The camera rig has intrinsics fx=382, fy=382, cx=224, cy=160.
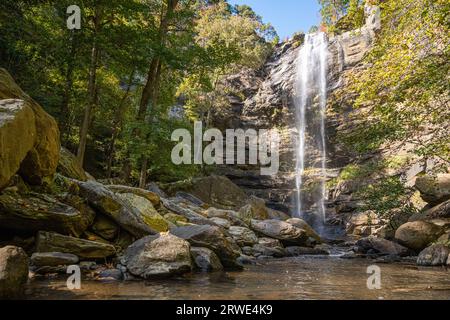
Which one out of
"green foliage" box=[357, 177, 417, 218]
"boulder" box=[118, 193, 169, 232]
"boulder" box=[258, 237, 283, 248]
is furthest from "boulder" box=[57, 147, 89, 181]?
"green foliage" box=[357, 177, 417, 218]

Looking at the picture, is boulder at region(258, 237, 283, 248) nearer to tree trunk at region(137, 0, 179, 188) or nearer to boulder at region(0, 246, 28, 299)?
tree trunk at region(137, 0, 179, 188)

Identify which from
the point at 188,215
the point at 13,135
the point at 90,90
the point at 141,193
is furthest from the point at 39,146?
the point at 188,215

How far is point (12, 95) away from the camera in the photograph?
23.5ft

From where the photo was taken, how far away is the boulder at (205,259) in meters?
7.63

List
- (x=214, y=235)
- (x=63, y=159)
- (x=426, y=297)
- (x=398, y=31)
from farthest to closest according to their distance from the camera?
1. (x=63, y=159)
2. (x=398, y=31)
3. (x=214, y=235)
4. (x=426, y=297)

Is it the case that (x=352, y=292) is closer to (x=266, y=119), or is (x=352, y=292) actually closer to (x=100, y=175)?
(x=100, y=175)

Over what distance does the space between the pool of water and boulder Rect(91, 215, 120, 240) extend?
2233mm

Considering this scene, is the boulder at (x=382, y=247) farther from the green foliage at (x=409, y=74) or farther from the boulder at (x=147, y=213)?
the boulder at (x=147, y=213)

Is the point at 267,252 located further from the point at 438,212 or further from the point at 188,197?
the point at 188,197

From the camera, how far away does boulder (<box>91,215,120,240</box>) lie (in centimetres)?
810

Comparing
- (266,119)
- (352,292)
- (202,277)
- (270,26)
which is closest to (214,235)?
(202,277)

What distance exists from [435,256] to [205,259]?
6201 millimetres

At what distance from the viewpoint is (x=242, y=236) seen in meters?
12.8

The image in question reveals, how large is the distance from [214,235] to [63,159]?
181 inches
